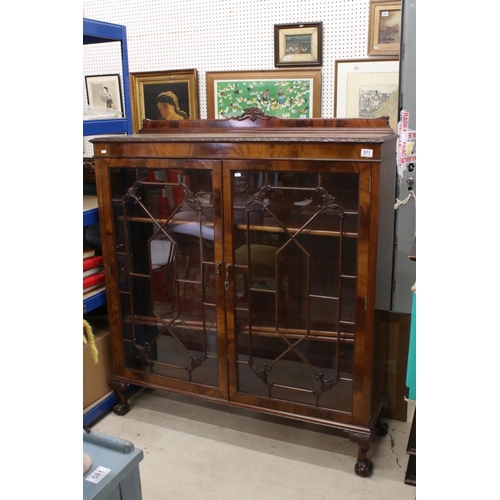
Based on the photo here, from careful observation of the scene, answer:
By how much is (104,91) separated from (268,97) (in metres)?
1.04

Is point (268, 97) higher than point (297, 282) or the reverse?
higher

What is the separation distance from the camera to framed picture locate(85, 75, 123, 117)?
2.95 m

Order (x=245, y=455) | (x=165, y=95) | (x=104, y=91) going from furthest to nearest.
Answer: (x=104, y=91) → (x=165, y=95) → (x=245, y=455)

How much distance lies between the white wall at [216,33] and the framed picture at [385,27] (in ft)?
0.14

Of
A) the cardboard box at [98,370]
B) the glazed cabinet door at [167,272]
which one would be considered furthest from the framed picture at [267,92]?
the cardboard box at [98,370]

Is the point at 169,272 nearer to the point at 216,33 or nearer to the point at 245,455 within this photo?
the point at 245,455

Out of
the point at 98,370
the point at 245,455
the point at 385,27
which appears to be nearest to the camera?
the point at 245,455

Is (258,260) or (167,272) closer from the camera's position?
(258,260)

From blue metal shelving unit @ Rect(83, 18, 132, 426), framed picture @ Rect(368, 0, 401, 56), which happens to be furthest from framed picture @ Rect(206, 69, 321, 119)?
blue metal shelving unit @ Rect(83, 18, 132, 426)

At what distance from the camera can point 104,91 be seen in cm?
298

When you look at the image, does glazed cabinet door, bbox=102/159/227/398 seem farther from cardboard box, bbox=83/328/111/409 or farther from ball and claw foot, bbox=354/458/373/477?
ball and claw foot, bbox=354/458/373/477

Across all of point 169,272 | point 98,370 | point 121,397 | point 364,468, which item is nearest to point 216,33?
point 169,272
